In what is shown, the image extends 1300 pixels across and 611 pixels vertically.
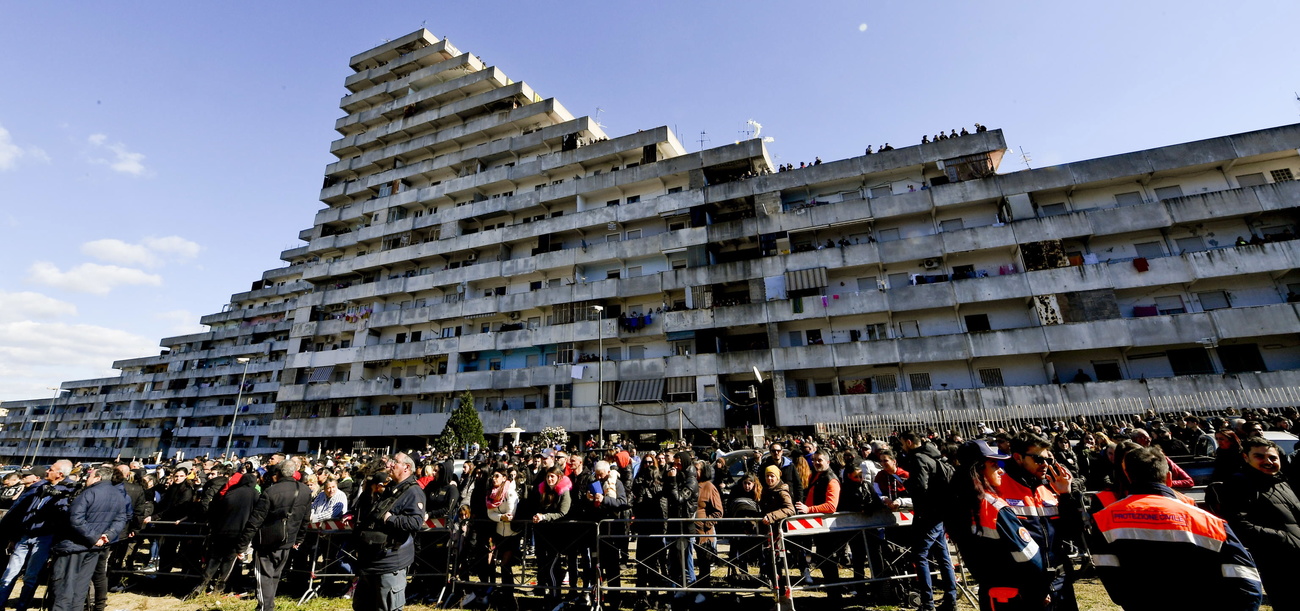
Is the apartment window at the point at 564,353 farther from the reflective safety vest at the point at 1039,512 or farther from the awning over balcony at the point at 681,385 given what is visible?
the reflective safety vest at the point at 1039,512

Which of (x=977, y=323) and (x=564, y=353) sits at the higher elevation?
(x=564, y=353)

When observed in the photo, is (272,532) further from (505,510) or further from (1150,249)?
(1150,249)

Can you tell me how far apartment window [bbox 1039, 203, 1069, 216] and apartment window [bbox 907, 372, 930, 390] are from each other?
10.3m

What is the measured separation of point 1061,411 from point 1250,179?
15.4 m

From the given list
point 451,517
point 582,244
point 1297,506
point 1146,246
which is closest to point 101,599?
point 451,517

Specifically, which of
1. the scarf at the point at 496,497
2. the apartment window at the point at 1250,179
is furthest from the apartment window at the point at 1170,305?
the scarf at the point at 496,497

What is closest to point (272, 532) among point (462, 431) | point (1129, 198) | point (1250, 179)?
point (462, 431)

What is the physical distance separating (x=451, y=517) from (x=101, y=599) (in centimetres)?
412

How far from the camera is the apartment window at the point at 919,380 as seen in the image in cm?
2570

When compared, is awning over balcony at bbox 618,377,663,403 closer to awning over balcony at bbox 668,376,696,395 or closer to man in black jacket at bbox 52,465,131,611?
awning over balcony at bbox 668,376,696,395

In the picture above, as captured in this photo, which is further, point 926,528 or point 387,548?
point 926,528

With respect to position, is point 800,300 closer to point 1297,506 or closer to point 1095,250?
point 1095,250

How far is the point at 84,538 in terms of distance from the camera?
586 centimetres

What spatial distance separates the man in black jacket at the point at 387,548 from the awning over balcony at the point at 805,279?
978 inches
